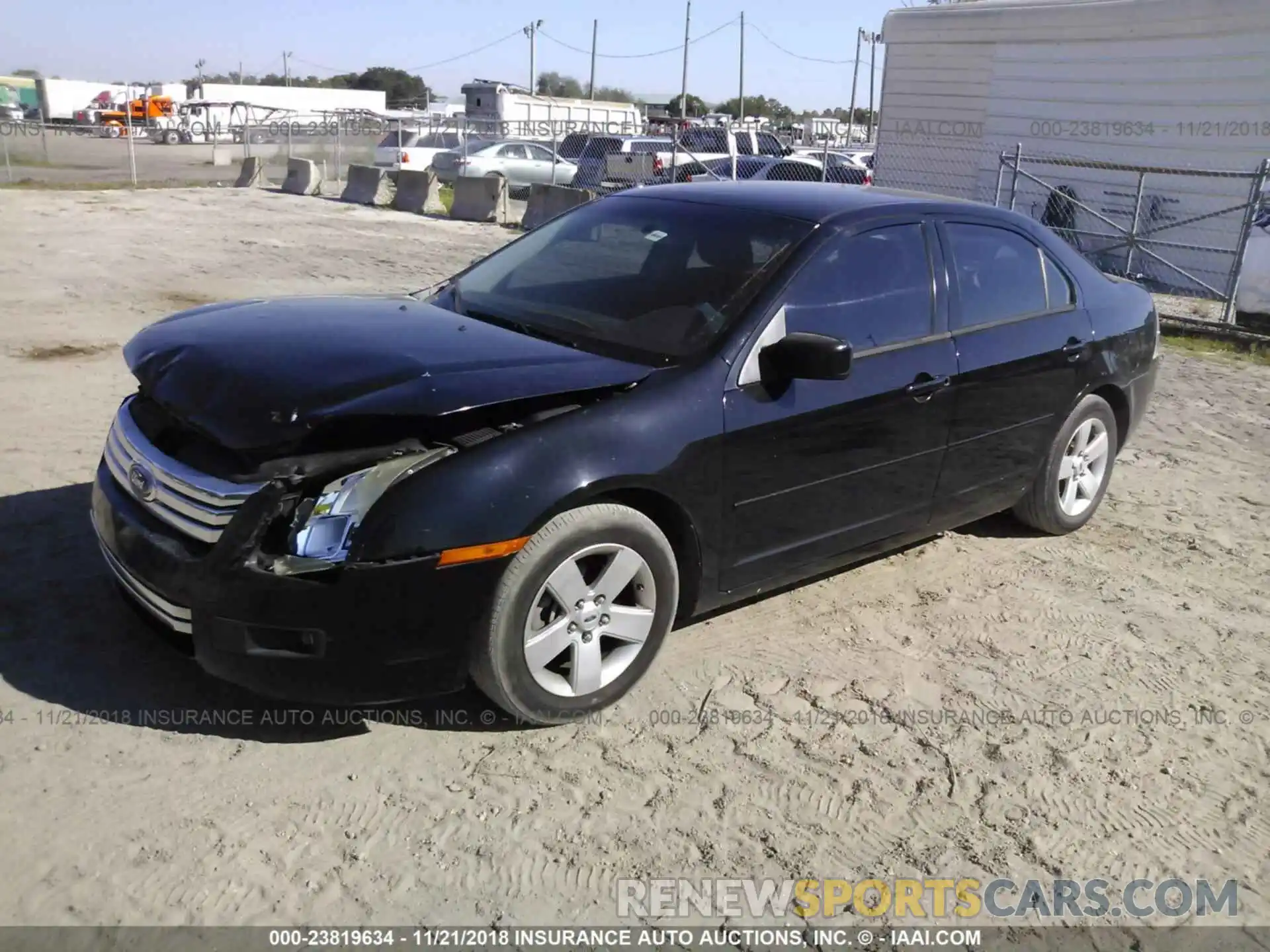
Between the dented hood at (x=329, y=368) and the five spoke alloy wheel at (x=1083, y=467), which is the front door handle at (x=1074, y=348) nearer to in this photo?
the five spoke alloy wheel at (x=1083, y=467)

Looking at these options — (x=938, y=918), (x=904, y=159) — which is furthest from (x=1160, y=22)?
(x=938, y=918)

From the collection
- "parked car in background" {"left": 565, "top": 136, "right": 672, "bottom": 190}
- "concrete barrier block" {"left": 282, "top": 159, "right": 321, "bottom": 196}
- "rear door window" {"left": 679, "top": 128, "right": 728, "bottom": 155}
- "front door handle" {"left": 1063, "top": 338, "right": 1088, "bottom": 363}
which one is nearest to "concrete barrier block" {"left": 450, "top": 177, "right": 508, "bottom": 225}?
"parked car in background" {"left": 565, "top": 136, "right": 672, "bottom": 190}

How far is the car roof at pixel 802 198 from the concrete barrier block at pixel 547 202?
12351mm

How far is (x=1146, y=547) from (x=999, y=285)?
5.45ft

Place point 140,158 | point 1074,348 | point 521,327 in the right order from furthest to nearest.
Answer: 1. point 140,158
2. point 1074,348
3. point 521,327

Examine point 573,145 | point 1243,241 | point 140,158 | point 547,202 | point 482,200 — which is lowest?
point 140,158

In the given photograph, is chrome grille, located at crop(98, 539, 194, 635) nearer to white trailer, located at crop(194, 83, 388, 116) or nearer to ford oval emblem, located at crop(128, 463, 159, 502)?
ford oval emblem, located at crop(128, 463, 159, 502)

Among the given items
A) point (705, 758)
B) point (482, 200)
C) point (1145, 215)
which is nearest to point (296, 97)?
point (482, 200)

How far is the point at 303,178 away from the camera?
23.1 meters

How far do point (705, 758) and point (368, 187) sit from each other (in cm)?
2007

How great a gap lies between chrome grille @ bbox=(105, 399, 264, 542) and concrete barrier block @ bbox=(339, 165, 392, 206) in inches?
735

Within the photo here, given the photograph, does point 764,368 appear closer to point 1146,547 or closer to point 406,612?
point 406,612

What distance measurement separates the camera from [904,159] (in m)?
19.8

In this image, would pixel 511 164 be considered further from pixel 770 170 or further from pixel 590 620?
pixel 590 620
